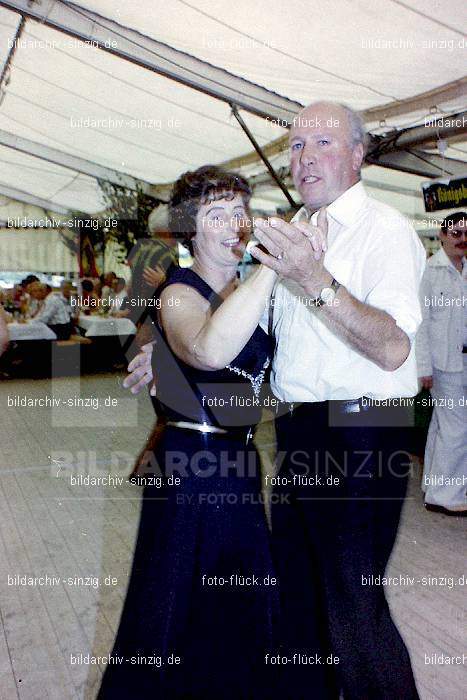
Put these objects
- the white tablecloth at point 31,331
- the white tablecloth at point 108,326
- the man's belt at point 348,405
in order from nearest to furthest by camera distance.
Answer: the man's belt at point 348,405
the white tablecloth at point 31,331
the white tablecloth at point 108,326

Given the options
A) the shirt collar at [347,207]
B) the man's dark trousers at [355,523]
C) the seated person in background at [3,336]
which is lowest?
the man's dark trousers at [355,523]

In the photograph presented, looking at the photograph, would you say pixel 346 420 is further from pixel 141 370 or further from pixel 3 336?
pixel 3 336

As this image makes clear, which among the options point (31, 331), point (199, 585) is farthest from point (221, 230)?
point (31, 331)

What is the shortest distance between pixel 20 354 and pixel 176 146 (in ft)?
12.0

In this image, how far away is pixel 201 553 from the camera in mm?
1572

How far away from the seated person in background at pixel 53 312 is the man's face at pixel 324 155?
7.53 meters

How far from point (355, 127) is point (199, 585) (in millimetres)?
1307

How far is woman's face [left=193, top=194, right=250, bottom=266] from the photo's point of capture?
5.24 feet

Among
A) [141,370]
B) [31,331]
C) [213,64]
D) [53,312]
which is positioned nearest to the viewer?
[141,370]

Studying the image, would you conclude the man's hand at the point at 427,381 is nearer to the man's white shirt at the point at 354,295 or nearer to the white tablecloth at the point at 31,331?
the man's white shirt at the point at 354,295

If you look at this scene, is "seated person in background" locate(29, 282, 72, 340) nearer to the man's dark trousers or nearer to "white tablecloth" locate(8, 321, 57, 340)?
"white tablecloth" locate(8, 321, 57, 340)

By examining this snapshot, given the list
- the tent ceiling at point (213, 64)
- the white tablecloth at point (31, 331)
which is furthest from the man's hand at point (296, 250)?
the white tablecloth at point (31, 331)

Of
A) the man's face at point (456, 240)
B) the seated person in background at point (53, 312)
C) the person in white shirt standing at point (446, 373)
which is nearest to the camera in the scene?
the person in white shirt standing at point (446, 373)

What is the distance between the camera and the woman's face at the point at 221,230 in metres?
1.60
